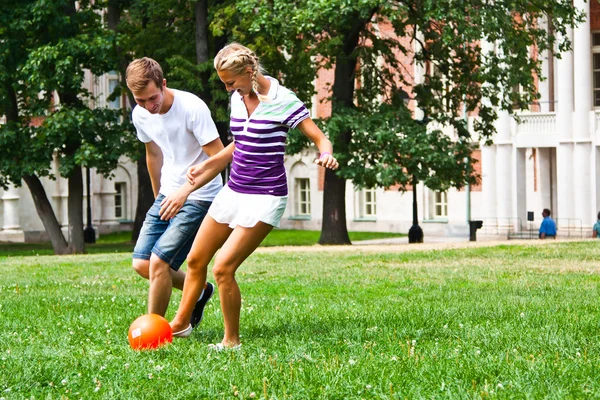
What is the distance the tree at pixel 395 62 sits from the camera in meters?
28.2

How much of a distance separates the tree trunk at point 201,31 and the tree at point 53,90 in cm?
241

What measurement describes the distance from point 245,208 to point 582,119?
1484 inches

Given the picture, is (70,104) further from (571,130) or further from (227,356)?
(227,356)

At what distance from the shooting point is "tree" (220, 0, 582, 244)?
28188mm

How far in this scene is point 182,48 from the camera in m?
34.5

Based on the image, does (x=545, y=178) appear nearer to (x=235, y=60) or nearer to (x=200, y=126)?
(x=200, y=126)

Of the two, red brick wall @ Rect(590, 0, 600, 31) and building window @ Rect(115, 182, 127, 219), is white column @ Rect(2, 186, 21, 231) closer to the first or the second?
building window @ Rect(115, 182, 127, 219)

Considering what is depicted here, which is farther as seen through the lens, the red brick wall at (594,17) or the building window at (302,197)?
the building window at (302,197)

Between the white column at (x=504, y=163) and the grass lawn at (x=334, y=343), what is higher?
the white column at (x=504, y=163)

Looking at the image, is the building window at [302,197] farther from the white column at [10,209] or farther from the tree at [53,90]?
the tree at [53,90]

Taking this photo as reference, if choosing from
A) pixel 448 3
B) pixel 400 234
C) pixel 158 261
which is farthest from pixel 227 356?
pixel 400 234

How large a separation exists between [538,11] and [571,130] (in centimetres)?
→ 1487

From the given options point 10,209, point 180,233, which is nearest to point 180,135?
point 180,233

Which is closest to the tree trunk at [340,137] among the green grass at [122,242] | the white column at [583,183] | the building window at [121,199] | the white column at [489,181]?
the green grass at [122,242]
